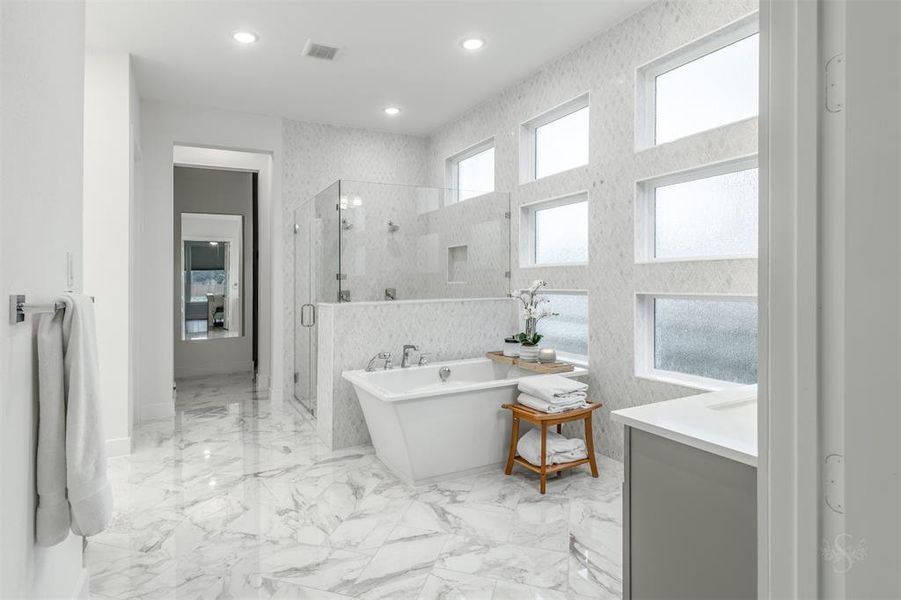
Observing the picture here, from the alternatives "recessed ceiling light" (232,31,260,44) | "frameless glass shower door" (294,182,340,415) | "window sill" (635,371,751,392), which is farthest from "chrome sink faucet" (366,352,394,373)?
"recessed ceiling light" (232,31,260,44)

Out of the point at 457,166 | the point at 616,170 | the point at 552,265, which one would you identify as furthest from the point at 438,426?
the point at 457,166

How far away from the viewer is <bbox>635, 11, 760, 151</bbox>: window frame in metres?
2.67

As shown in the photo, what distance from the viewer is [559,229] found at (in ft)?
12.9

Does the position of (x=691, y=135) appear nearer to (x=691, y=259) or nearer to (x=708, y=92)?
(x=708, y=92)

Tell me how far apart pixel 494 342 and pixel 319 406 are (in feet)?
4.73

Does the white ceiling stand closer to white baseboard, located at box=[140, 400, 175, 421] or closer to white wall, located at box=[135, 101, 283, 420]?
white wall, located at box=[135, 101, 283, 420]

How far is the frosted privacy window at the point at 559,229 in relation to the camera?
146 inches

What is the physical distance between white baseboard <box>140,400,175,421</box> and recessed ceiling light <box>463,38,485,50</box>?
3908 mm

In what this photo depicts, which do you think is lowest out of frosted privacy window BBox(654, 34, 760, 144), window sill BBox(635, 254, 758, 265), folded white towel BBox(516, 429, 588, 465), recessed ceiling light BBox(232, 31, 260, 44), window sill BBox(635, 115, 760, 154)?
folded white towel BBox(516, 429, 588, 465)

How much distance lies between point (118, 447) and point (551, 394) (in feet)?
9.72

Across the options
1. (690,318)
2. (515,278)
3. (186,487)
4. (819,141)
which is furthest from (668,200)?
(186,487)

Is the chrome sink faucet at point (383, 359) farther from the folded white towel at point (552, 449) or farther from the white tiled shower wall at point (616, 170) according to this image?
the white tiled shower wall at point (616, 170)

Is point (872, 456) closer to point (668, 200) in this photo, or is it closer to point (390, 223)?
point (668, 200)

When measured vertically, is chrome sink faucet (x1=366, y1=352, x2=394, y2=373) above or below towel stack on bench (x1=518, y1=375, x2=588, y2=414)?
above
